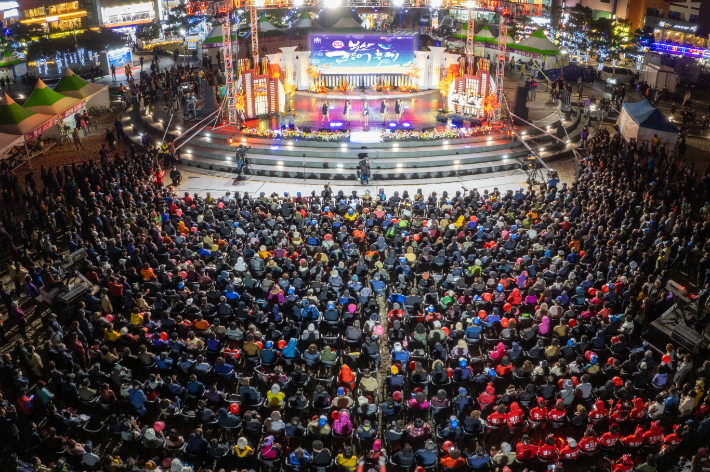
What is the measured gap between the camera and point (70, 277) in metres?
16.4

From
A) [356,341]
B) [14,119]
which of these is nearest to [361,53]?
[14,119]

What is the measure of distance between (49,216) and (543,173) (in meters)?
20.6

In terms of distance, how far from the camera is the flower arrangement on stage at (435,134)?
28578 mm

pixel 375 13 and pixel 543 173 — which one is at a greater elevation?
pixel 375 13

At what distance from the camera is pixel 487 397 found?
12.0 m

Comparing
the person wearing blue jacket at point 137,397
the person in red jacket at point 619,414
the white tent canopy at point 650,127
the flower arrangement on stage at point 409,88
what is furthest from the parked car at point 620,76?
the person wearing blue jacket at point 137,397

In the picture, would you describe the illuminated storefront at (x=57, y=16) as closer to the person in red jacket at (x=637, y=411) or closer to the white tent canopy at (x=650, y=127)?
the white tent canopy at (x=650, y=127)

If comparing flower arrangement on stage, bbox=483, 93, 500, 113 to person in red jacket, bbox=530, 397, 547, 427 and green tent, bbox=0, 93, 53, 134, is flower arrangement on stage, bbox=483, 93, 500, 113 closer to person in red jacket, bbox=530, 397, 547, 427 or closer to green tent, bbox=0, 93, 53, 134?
person in red jacket, bbox=530, 397, 547, 427

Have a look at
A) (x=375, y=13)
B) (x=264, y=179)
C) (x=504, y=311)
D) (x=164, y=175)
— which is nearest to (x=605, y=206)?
(x=504, y=311)

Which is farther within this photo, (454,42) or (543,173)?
(454,42)

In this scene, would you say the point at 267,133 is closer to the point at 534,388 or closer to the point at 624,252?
the point at 624,252

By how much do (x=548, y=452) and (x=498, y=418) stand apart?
108cm

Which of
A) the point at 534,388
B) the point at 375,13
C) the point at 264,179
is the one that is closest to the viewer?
the point at 534,388

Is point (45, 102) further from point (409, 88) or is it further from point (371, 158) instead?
point (409, 88)
